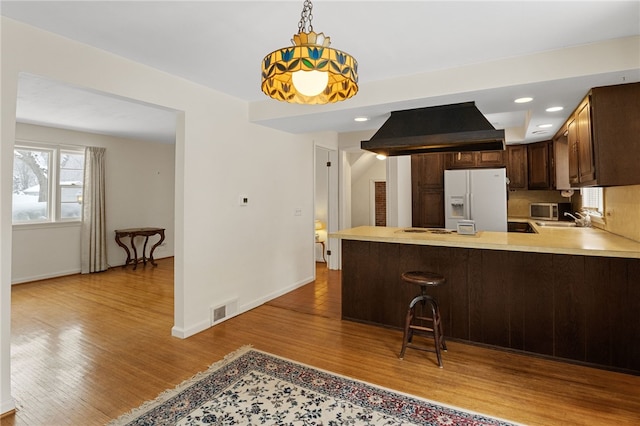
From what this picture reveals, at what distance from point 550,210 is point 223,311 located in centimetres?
527

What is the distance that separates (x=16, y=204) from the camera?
5.26 m

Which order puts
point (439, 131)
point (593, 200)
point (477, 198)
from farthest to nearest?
point (477, 198), point (593, 200), point (439, 131)

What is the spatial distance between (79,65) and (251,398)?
267 centimetres

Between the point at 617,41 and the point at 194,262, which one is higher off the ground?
the point at 617,41

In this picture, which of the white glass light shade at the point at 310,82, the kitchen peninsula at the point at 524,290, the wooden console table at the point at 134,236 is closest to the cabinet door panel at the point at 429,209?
the kitchen peninsula at the point at 524,290

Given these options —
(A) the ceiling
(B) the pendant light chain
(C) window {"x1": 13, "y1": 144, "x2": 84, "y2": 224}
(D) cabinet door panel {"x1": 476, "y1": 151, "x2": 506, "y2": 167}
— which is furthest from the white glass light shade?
(C) window {"x1": 13, "y1": 144, "x2": 84, "y2": 224}

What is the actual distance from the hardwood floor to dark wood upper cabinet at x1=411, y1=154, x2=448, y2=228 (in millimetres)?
2521

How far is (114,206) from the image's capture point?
6.35 metres

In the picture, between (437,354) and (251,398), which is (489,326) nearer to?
(437,354)

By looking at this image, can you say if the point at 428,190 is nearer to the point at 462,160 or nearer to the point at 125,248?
the point at 462,160

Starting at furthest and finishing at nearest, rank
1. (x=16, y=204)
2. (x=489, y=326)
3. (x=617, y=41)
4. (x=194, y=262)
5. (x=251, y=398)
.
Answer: (x=16, y=204) → (x=194, y=262) → (x=489, y=326) → (x=617, y=41) → (x=251, y=398)

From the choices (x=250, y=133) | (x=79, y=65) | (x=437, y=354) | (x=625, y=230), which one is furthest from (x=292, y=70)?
(x=625, y=230)

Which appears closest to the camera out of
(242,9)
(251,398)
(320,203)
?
(242,9)

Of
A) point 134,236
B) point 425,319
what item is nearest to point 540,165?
point 425,319
